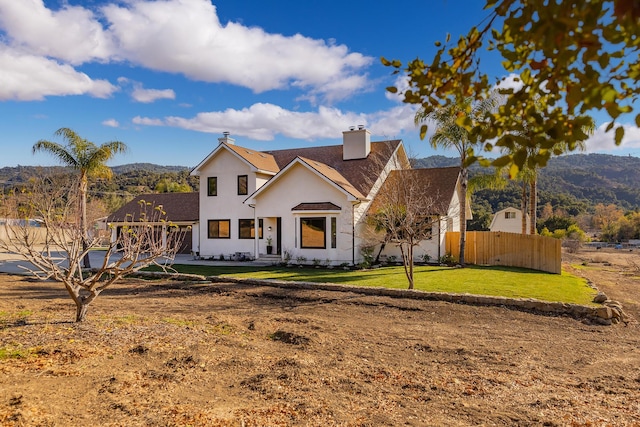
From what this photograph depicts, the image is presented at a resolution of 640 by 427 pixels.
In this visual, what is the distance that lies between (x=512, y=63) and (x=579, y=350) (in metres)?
8.48

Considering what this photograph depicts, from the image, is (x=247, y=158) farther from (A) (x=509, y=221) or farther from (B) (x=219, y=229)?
(A) (x=509, y=221)

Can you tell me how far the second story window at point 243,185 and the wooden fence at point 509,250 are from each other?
1263cm

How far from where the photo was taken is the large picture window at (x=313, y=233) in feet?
79.7

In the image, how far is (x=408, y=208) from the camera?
15.6 metres

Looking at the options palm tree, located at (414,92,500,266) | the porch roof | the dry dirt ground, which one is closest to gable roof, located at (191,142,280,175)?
the porch roof

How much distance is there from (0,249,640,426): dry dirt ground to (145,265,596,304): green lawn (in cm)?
243

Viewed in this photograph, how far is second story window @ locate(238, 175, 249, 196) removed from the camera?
2769cm

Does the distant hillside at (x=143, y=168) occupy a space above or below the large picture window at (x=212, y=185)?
above

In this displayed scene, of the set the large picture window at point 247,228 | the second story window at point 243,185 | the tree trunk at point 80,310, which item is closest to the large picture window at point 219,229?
the large picture window at point 247,228

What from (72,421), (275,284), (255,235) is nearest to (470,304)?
(275,284)

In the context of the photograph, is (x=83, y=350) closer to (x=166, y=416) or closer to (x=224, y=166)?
(x=166, y=416)

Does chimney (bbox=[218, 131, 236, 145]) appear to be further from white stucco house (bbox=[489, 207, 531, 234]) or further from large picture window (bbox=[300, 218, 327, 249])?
white stucco house (bbox=[489, 207, 531, 234])

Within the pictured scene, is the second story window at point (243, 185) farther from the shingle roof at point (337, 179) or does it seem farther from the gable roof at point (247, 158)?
the shingle roof at point (337, 179)

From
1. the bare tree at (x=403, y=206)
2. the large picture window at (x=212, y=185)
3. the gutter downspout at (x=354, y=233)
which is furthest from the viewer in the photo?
the large picture window at (x=212, y=185)
